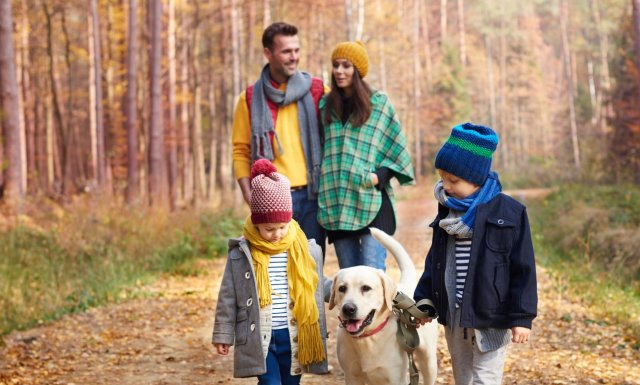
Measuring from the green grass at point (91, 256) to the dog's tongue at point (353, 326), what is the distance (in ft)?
17.0

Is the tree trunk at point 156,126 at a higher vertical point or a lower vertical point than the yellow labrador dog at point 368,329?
higher

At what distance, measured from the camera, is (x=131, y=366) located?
7.07 metres

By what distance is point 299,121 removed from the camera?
5.64m

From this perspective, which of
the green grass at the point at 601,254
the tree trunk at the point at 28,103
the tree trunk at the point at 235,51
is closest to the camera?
the green grass at the point at 601,254

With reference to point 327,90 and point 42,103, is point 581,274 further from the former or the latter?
point 42,103

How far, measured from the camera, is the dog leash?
4.34 metres

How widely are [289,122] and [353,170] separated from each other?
1.80 feet

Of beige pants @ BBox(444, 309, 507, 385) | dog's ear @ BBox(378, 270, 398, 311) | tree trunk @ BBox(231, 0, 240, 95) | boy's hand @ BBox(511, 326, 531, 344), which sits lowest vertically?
beige pants @ BBox(444, 309, 507, 385)

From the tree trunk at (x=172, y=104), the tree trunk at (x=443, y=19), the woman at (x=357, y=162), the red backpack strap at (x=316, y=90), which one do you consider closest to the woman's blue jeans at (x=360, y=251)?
the woman at (x=357, y=162)

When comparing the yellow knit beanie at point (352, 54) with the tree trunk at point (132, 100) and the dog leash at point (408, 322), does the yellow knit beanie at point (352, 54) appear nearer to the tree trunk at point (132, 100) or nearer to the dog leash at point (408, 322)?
the dog leash at point (408, 322)

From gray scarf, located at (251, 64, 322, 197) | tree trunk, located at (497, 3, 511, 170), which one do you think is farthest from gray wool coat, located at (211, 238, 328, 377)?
tree trunk, located at (497, 3, 511, 170)

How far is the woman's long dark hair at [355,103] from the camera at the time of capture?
218 inches

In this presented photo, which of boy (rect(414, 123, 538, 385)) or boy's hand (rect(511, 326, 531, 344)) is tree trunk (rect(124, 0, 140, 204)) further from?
boy's hand (rect(511, 326, 531, 344))

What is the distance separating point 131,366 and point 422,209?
19.3 metres
